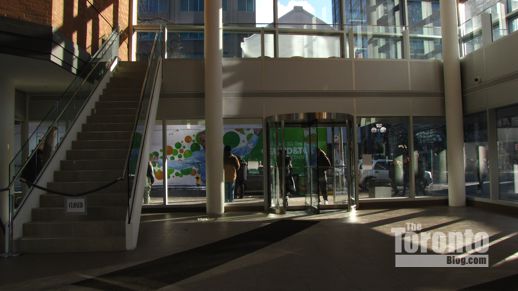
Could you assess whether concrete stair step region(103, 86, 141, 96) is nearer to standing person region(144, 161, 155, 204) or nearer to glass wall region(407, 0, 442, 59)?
standing person region(144, 161, 155, 204)

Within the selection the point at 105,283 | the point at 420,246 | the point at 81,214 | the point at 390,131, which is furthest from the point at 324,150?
the point at 105,283

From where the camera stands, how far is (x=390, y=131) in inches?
550

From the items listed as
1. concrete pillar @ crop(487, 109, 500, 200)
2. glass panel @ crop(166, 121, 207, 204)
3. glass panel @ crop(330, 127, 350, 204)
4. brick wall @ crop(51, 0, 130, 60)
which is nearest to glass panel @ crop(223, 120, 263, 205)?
glass panel @ crop(166, 121, 207, 204)

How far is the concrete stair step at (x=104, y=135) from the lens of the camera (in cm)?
1070

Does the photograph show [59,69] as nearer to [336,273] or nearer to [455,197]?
[336,273]

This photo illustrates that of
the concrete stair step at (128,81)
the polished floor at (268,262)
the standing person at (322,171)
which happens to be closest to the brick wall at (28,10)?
the concrete stair step at (128,81)

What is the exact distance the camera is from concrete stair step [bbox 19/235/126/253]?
785 centimetres

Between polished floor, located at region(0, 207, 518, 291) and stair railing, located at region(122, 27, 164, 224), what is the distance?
3.41 feet

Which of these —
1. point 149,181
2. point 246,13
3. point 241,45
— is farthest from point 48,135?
point 246,13

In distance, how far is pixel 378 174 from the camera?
13922 millimetres

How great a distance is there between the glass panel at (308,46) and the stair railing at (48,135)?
4.85 metres

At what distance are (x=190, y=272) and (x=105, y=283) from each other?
3.47 feet

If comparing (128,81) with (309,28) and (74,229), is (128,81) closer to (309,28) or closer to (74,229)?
(309,28)

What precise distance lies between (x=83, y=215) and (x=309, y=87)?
732 cm
